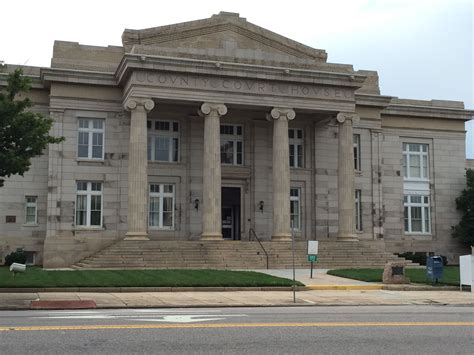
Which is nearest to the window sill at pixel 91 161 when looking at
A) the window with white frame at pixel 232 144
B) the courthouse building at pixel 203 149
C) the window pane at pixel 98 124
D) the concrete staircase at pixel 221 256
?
the courthouse building at pixel 203 149

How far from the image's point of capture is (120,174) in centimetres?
3634

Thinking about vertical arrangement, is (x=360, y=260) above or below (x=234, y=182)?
below

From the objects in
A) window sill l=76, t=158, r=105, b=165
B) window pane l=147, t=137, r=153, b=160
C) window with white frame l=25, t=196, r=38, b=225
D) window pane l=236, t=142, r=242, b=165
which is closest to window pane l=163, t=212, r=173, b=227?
window pane l=147, t=137, r=153, b=160

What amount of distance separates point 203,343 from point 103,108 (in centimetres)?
2831

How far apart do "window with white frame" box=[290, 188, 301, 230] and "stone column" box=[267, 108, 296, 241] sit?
388 cm

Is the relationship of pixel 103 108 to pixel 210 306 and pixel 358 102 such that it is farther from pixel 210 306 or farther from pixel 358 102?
pixel 210 306

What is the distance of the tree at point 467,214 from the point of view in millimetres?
42906

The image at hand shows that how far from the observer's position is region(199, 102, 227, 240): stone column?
112 feet

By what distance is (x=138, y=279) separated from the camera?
2252 cm

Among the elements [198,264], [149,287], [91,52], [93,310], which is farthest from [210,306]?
[91,52]

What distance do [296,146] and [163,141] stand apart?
8638mm

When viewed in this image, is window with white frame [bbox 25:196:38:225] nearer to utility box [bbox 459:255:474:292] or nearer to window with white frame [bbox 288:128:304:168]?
window with white frame [bbox 288:128:304:168]

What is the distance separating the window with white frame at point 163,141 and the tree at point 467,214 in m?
20.4

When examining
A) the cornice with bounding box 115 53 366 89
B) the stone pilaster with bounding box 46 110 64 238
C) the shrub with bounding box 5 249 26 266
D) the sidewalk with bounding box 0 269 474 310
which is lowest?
the sidewalk with bounding box 0 269 474 310
